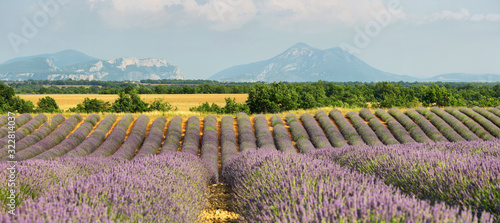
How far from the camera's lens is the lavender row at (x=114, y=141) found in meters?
11.6

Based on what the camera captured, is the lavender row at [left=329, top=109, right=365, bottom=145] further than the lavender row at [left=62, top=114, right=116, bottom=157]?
Yes

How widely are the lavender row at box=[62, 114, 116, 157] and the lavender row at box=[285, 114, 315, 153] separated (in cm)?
764

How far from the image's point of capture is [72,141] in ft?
42.3

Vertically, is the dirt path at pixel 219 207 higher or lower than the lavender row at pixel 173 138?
higher

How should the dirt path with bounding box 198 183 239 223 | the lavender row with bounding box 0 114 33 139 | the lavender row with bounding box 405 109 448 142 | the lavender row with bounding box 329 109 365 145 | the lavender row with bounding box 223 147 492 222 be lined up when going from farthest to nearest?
the lavender row with bounding box 405 109 448 142
the lavender row with bounding box 329 109 365 145
the lavender row with bounding box 0 114 33 139
the dirt path with bounding box 198 183 239 223
the lavender row with bounding box 223 147 492 222

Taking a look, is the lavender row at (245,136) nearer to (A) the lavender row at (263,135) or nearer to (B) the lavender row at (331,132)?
(A) the lavender row at (263,135)

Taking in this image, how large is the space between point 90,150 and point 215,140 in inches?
184

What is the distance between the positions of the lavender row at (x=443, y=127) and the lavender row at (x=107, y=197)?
13.4m

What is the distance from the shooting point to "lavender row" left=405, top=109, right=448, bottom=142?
14075 millimetres

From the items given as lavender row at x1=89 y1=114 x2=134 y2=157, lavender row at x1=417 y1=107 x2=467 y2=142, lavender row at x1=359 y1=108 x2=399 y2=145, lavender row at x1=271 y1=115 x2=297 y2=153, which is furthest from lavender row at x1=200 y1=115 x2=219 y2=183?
lavender row at x1=417 y1=107 x2=467 y2=142

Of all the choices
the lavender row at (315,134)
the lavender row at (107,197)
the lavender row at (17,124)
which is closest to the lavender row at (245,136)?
the lavender row at (315,134)

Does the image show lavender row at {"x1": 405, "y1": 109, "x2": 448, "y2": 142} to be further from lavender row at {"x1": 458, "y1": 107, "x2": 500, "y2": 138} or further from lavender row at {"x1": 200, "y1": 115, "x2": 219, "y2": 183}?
lavender row at {"x1": 200, "y1": 115, "x2": 219, "y2": 183}

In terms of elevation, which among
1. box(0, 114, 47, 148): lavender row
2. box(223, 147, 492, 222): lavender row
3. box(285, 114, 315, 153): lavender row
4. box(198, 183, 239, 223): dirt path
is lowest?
box(285, 114, 315, 153): lavender row

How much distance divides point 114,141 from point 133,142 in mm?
824
